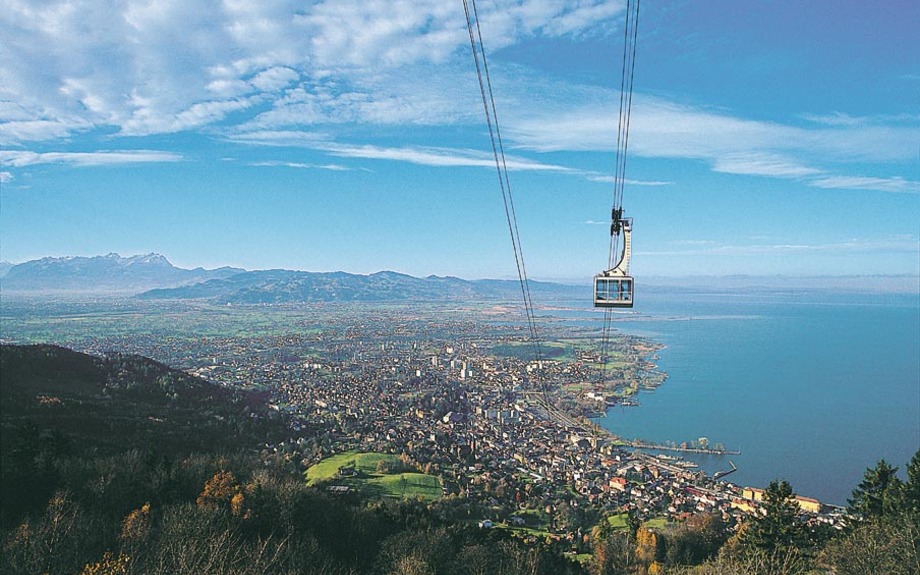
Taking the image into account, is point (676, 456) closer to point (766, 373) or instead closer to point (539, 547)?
point (539, 547)

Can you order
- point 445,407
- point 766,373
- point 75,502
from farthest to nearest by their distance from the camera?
point 766,373
point 445,407
point 75,502

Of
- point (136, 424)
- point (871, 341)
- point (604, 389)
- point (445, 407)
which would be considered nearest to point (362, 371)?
point (445, 407)

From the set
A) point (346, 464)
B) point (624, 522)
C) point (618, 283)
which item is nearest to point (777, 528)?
point (624, 522)

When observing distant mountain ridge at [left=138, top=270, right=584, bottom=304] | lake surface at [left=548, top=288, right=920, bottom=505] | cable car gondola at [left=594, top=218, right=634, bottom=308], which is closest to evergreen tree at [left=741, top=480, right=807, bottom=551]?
cable car gondola at [left=594, top=218, right=634, bottom=308]

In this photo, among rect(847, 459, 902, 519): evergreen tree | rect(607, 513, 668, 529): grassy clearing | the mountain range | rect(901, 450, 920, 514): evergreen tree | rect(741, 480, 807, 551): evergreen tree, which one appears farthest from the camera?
the mountain range

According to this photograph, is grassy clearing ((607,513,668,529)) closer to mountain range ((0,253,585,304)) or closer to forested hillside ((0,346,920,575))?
forested hillside ((0,346,920,575))
